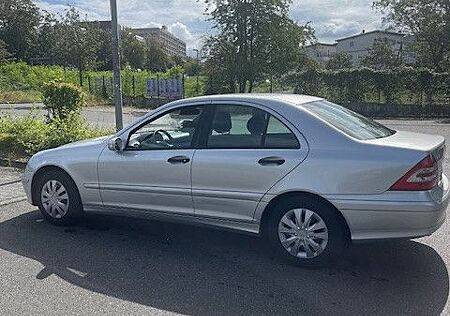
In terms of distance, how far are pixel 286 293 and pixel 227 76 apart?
19245mm

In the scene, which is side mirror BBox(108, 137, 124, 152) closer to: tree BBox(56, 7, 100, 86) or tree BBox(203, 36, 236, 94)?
tree BBox(203, 36, 236, 94)

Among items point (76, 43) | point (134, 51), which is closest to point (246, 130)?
point (76, 43)

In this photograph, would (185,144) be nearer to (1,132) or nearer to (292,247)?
(292,247)

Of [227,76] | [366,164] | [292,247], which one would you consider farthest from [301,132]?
[227,76]

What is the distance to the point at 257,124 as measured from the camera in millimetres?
3889

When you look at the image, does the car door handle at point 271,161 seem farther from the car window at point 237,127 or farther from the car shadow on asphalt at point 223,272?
the car shadow on asphalt at point 223,272

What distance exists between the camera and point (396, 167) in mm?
3363

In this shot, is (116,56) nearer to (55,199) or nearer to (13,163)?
(13,163)

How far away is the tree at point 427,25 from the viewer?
21.9 m

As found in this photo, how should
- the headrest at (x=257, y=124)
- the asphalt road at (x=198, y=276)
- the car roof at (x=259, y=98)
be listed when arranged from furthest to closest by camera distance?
1. the car roof at (x=259, y=98)
2. the headrest at (x=257, y=124)
3. the asphalt road at (x=198, y=276)

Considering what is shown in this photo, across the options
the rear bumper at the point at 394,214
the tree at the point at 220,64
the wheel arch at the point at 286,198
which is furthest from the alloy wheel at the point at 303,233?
the tree at the point at 220,64

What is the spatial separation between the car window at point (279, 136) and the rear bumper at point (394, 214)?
0.60 meters

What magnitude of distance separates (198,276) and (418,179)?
1977 millimetres

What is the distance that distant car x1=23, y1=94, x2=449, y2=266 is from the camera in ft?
11.2
